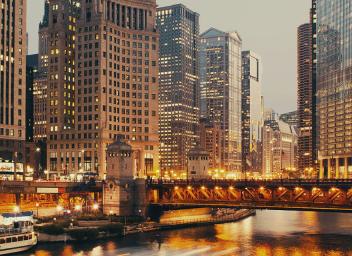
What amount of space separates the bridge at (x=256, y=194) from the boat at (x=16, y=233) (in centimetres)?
3903

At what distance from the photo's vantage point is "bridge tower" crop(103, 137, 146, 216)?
147 metres

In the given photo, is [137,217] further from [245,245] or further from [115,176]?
[245,245]

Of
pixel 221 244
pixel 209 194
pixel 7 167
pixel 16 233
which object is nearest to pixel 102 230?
pixel 16 233

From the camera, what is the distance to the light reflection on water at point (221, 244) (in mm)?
107250

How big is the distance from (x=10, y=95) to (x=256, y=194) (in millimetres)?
97752

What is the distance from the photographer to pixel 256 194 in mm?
129875

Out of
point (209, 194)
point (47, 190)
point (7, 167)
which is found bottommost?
point (209, 194)

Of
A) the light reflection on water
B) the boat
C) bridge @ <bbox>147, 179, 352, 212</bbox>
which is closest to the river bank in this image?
the light reflection on water

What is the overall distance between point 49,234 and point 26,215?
7864 mm

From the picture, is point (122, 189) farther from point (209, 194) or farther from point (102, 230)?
point (102, 230)

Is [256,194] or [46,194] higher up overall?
[256,194]

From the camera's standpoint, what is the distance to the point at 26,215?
114 m

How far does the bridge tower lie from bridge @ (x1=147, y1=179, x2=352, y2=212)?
9.52ft

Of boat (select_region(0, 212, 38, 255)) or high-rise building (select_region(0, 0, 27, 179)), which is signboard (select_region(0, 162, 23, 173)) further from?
boat (select_region(0, 212, 38, 255))
